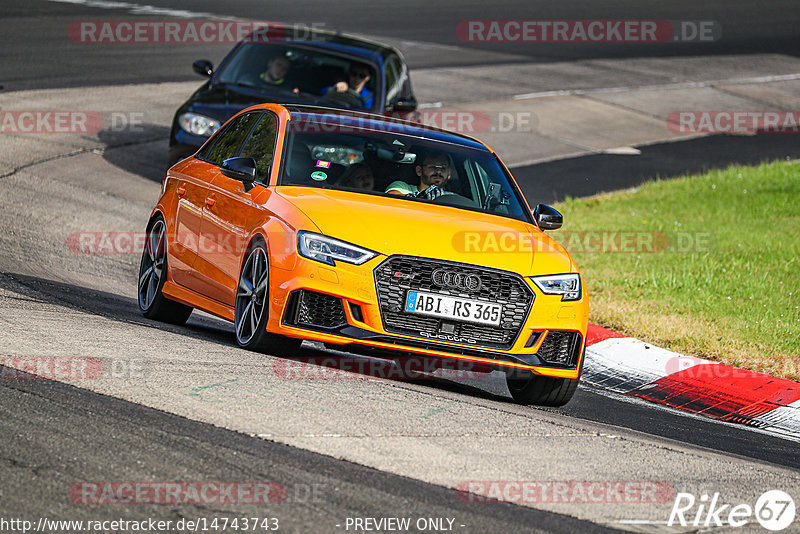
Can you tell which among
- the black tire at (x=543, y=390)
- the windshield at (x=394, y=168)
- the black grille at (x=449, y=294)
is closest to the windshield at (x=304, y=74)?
the windshield at (x=394, y=168)

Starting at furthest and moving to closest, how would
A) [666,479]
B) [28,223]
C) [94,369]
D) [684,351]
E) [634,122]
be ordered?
[634,122] → [28,223] → [684,351] → [94,369] → [666,479]

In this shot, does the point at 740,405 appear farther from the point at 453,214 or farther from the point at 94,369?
the point at 94,369

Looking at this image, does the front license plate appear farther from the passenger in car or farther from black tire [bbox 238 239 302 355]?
the passenger in car

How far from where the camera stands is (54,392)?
6.21 m

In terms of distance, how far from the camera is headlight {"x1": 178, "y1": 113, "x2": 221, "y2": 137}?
1482cm

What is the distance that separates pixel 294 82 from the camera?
15.5m

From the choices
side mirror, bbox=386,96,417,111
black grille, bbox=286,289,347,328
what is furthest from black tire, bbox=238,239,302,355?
side mirror, bbox=386,96,417,111

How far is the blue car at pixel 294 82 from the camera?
49.2ft

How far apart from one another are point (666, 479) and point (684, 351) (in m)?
4.41

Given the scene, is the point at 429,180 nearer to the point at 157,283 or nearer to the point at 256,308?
the point at 256,308

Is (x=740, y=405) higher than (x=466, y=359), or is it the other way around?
(x=466, y=359)

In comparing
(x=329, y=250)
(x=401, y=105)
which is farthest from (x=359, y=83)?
(x=329, y=250)

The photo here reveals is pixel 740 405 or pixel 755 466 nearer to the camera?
pixel 755 466

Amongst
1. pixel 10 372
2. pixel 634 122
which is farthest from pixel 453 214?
pixel 634 122
